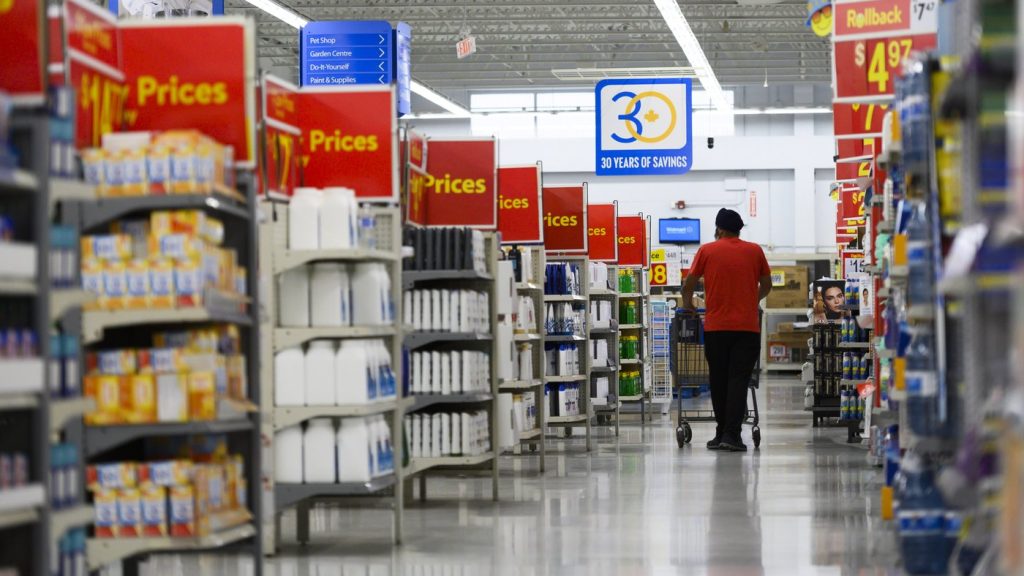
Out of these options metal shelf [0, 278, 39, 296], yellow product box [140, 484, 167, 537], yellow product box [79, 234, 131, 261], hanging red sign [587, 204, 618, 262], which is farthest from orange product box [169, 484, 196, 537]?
hanging red sign [587, 204, 618, 262]

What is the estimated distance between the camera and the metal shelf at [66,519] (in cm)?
411

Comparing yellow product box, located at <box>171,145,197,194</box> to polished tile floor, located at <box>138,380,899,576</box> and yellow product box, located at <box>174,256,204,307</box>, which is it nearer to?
yellow product box, located at <box>174,256,204,307</box>

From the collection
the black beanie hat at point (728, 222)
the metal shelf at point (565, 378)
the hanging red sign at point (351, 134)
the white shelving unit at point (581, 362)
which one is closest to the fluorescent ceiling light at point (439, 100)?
the white shelving unit at point (581, 362)

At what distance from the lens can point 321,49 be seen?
15.3 metres

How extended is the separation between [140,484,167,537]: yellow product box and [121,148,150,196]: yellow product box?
1.01 m

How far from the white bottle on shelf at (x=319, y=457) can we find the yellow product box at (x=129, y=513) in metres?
1.53

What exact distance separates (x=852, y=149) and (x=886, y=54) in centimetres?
460

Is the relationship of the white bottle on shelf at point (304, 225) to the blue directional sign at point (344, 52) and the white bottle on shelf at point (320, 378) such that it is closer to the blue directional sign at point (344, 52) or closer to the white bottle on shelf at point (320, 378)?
the white bottle on shelf at point (320, 378)

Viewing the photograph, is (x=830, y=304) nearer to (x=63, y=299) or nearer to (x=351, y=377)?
(x=351, y=377)

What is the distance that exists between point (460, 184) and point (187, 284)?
4943 mm

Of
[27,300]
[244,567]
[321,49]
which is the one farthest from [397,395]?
[321,49]

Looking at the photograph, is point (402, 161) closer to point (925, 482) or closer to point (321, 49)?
point (925, 482)

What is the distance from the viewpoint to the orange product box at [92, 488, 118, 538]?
5.11 m

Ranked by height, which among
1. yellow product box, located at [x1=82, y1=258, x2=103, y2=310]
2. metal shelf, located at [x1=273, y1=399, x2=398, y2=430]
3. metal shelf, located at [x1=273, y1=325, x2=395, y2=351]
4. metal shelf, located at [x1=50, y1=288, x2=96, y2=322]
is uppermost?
yellow product box, located at [x1=82, y1=258, x2=103, y2=310]
